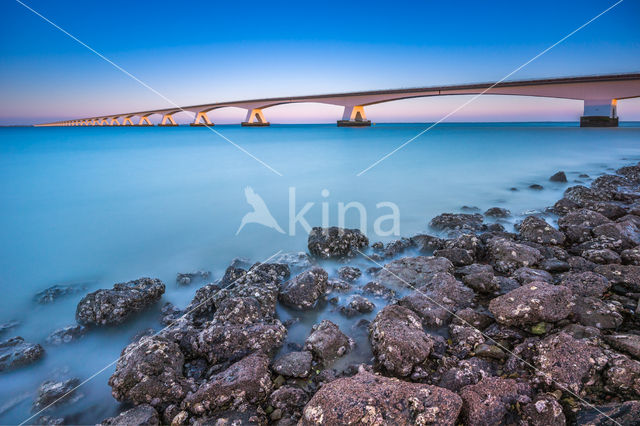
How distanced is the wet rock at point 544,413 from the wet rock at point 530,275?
172 centimetres

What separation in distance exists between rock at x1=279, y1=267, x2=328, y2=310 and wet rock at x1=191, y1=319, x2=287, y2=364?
63 cm

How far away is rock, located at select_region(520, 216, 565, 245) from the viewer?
168 inches

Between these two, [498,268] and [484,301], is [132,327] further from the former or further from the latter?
[498,268]

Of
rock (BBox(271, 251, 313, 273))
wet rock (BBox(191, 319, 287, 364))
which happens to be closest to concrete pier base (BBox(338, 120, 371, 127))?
rock (BBox(271, 251, 313, 273))

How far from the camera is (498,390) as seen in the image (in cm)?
175

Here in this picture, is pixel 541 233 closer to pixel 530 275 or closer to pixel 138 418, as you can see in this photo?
pixel 530 275

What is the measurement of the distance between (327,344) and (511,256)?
8.63 ft

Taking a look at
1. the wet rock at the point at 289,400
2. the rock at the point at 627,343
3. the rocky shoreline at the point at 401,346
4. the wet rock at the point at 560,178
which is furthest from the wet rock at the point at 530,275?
the wet rock at the point at 560,178

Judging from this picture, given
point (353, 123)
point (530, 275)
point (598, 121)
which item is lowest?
point (530, 275)

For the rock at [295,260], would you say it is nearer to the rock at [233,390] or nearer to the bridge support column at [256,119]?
the rock at [233,390]

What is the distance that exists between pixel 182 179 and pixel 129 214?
4.46 m

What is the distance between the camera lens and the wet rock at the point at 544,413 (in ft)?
5.27

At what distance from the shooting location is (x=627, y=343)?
1.97 m

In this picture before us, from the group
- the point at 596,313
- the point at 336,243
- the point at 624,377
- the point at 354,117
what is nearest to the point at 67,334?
the point at 336,243
